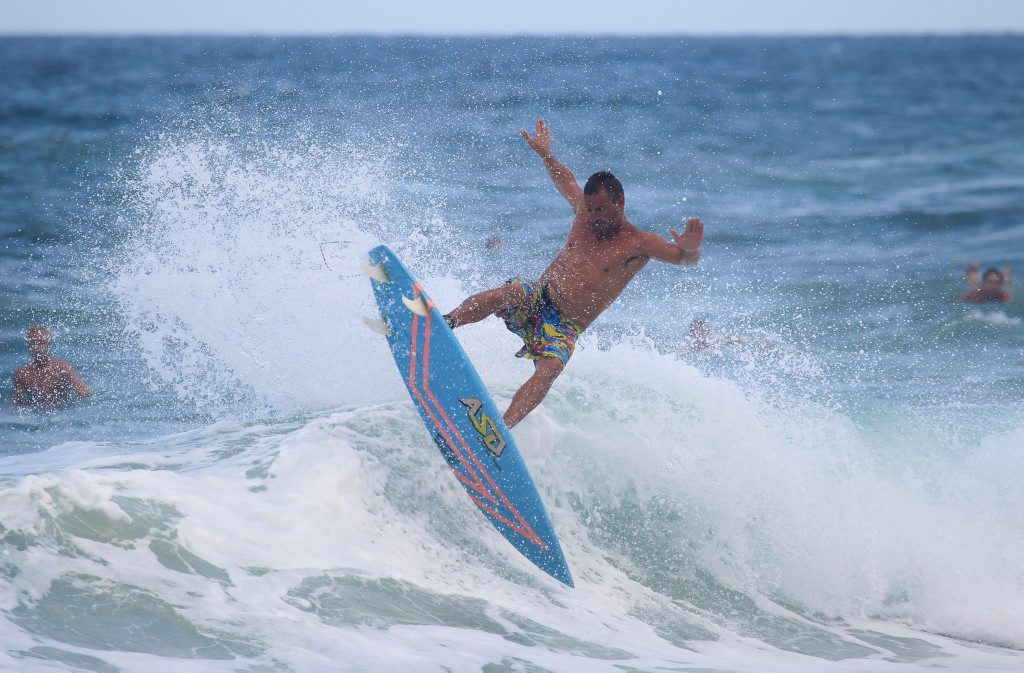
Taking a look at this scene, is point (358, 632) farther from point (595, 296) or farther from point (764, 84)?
point (764, 84)

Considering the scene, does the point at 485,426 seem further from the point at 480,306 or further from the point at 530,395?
the point at 480,306

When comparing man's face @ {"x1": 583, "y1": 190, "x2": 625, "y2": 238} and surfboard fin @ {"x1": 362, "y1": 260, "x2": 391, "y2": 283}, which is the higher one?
man's face @ {"x1": 583, "y1": 190, "x2": 625, "y2": 238}

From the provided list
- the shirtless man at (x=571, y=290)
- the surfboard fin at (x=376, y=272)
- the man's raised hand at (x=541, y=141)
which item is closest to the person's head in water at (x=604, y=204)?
the shirtless man at (x=571, y=290)

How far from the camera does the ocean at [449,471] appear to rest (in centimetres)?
463

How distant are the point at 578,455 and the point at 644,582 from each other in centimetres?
93

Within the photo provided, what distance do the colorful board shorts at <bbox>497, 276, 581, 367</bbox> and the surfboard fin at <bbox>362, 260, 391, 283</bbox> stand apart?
2.15ft

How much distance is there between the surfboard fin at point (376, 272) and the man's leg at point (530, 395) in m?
0.92

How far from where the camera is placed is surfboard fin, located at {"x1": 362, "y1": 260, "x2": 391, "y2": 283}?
18.4ft

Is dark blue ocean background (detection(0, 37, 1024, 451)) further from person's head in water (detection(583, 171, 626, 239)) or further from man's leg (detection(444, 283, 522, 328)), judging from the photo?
person's head in water (detection(583, 171, 626, 239))

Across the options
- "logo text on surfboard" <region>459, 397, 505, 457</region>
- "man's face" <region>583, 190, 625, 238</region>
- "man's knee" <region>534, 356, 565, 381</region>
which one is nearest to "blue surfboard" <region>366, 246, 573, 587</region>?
"logo text on surfboard" <region>459, 397, 505, 457</region>

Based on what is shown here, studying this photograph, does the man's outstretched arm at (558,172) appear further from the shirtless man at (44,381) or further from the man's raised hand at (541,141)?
the shirtless man at (44,381)

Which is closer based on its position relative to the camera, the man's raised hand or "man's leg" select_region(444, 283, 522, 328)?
"man's leg" select_region(444, 283, 522, 328)

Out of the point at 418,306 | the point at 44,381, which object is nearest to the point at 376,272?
the point at 418,306

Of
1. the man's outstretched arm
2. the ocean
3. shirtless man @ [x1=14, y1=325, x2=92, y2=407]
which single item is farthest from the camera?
shirtless man @ [x1=14, y1=325, x2=92, y2=407]
